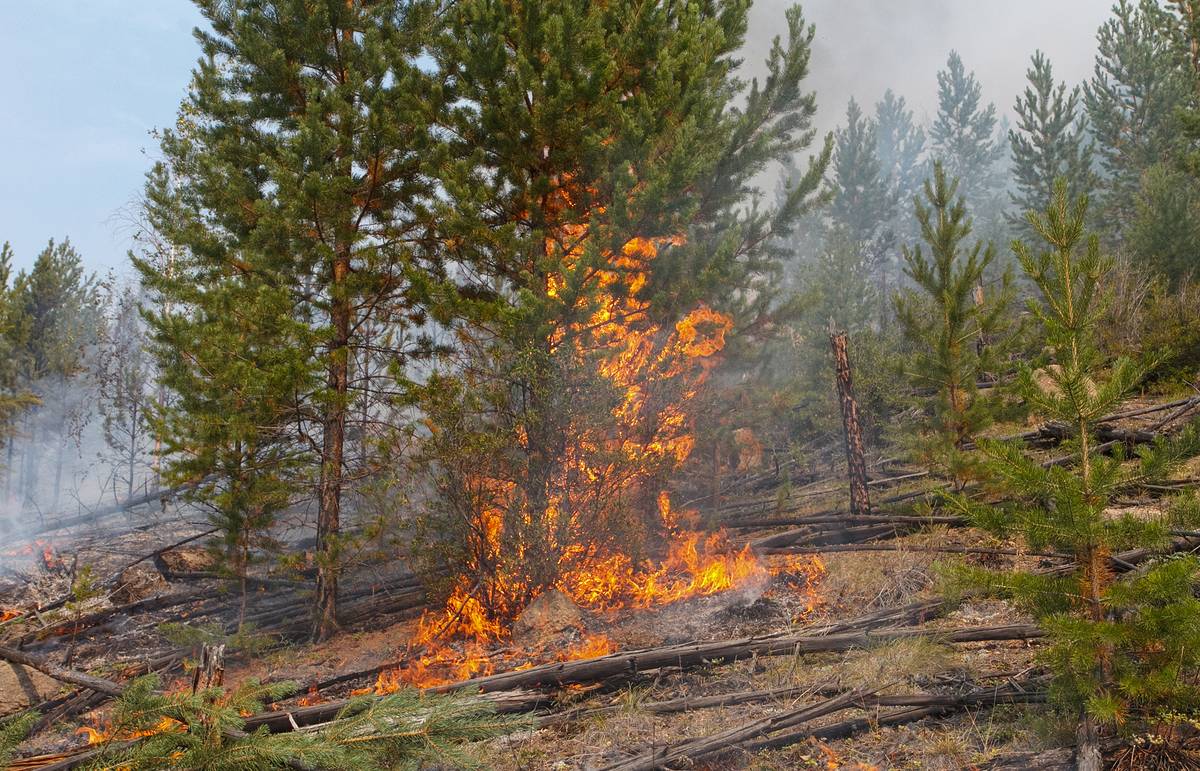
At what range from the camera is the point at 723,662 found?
21.4 feet

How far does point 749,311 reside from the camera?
13.1 m

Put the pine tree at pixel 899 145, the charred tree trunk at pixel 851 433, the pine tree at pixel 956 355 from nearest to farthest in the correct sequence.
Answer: the pine tree at pixel 956 355
the charred tree trunk at pixel 851 433
the pine tree at pixel 899 145

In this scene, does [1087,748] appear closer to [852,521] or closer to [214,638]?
[852,521]

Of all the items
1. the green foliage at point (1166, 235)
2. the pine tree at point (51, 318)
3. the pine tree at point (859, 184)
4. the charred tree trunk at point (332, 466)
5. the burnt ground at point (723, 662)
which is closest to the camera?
the burnt ground at point (723, 662)

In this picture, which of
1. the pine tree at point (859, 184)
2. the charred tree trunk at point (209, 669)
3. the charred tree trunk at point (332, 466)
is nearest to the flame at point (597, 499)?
the charred tree trunk at point (332, 466)

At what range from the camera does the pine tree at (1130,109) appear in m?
26.0

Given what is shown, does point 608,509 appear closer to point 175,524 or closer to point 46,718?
point 46,718

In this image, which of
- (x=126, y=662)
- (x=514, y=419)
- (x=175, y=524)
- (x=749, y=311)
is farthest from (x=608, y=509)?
(x=175, y=524)

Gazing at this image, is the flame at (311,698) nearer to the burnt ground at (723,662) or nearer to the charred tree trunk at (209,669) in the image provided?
the burnt ground at (723,662)

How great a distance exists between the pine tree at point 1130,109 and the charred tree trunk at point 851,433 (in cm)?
2004

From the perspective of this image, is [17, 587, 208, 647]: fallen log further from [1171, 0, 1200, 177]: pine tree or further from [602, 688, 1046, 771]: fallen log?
[1171, 0, 1200, 177]: pine tree

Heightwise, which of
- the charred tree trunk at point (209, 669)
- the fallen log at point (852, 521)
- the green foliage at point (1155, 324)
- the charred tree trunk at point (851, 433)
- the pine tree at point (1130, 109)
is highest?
the pine tree at point (1130, 109)

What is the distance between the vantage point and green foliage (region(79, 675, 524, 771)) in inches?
143

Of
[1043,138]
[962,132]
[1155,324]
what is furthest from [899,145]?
[1155,324]
